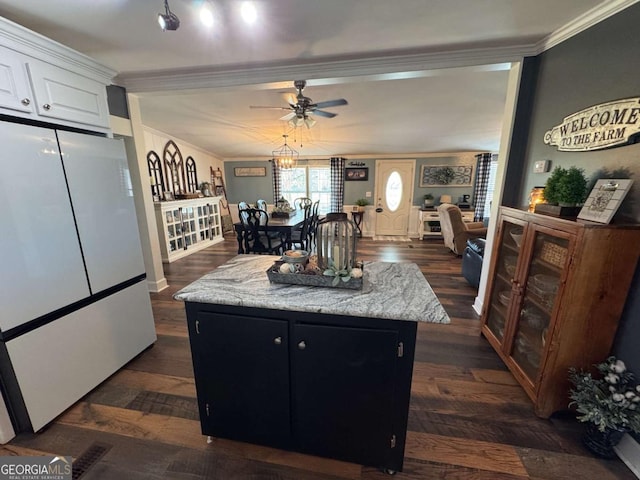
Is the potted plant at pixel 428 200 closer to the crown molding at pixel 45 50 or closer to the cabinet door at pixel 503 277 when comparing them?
the cabinet door at pixel 503 277

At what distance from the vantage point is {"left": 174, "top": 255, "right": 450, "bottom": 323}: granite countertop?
106cm

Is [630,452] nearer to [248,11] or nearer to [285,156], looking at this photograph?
[248,11]

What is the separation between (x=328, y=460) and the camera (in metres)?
1.36

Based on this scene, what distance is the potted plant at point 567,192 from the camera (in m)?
1.55

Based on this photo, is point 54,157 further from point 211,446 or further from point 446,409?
point 446,409

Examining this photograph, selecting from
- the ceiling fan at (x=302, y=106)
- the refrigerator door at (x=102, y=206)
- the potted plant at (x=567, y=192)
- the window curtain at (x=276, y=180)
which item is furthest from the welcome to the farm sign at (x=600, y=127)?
the window curtain at (x=276, y=180)

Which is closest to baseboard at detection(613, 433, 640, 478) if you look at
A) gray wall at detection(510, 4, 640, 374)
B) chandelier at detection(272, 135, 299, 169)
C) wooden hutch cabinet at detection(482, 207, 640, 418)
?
wooden hutch cabinet at detection(482, 207, 640, 418)

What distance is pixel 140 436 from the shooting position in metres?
1.50

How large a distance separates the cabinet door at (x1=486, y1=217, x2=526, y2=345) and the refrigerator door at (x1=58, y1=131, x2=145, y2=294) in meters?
3.03

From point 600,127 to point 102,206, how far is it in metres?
3.31

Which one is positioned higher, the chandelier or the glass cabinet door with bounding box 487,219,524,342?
the chandelier

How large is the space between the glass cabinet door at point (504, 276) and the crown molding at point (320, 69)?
1.44m

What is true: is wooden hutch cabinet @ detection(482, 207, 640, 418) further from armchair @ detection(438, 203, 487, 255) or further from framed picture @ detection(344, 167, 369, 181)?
framed picture @ detection(344, 167, 369, 181)

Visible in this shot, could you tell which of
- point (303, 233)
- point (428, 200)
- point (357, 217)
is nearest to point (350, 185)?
point (357, 217)
